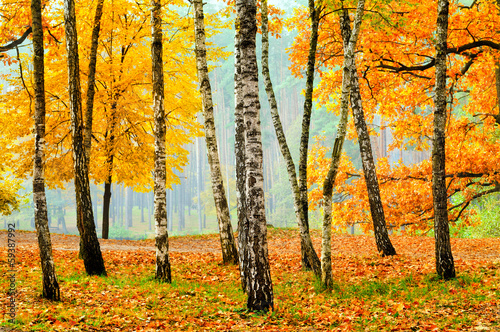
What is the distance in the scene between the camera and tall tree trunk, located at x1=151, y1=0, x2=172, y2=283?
8.37 meters

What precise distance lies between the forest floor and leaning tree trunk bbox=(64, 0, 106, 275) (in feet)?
1.60

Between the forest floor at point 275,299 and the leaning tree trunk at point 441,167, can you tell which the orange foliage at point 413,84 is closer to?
the leaning tree trunk at point 441,167

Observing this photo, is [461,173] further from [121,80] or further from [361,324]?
[121,80]

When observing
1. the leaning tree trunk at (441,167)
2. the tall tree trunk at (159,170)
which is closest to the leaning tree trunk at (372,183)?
the leaning tree trunk at (441,167)

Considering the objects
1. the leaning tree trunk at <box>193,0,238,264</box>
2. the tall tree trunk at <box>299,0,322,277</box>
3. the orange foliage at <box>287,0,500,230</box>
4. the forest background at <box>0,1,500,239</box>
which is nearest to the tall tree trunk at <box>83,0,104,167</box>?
the forest background at <box>0,1,500,239</box>

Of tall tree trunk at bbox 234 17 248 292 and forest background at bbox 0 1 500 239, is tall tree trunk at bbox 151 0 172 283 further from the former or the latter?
forest background at bbox 0 1 500 239

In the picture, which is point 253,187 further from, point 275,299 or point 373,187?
point 373,187

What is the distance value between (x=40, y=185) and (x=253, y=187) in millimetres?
3335

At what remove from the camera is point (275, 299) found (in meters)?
7.23

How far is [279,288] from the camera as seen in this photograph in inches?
322

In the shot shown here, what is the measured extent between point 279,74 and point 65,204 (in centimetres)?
3615

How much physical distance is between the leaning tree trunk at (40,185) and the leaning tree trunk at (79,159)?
153 centimetres

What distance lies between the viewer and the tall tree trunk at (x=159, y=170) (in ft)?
27.5

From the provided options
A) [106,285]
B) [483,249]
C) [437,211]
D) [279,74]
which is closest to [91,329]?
[106,285]
